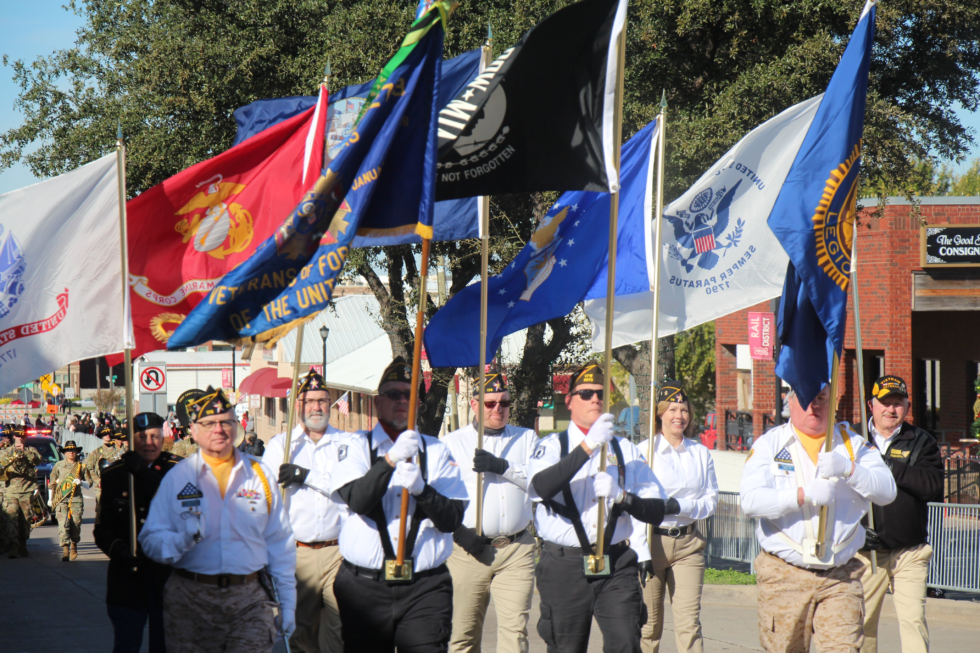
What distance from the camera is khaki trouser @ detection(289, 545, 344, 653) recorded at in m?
7.44

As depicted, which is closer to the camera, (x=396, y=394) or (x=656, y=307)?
(x=396, y=394)

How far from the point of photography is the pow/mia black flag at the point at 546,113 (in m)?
6.30

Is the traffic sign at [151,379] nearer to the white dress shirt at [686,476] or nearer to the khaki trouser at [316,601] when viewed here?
the khaki trouser at [316,601]

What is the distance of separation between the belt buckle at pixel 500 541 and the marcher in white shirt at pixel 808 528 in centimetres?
201

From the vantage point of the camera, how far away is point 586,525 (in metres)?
6.21

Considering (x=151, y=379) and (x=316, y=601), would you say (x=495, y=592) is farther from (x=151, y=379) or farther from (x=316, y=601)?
(x=151, y=379)

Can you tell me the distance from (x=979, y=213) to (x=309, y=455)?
679 inches

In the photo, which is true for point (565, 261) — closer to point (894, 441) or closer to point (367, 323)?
point (894, 441)

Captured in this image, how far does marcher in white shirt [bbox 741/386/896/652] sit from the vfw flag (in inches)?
166

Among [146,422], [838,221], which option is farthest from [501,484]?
Answer: [838,221]

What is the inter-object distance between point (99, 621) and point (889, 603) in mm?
8077

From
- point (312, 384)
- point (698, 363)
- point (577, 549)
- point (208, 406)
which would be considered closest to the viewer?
point (208, 406)

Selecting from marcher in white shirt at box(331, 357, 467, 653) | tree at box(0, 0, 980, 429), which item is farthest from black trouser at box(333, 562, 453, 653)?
tree at box(0, 0, 980, 429)

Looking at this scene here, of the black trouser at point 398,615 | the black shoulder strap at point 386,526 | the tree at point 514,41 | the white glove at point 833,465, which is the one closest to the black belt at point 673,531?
the white glove at point 833,465
